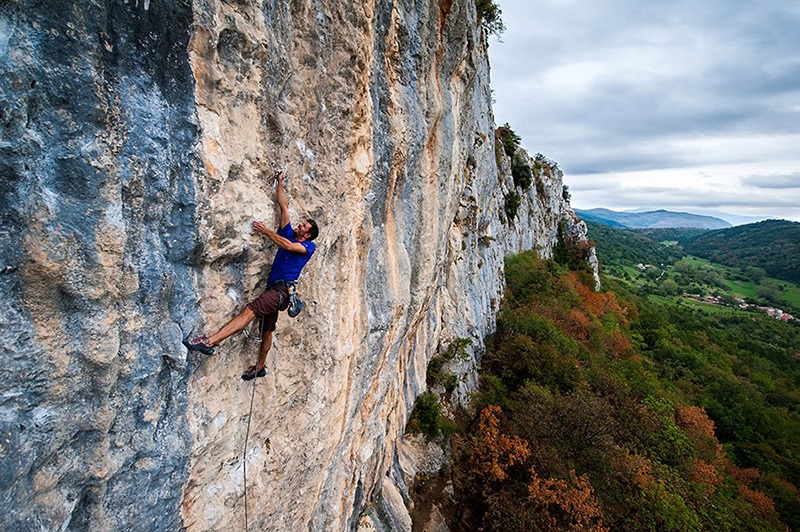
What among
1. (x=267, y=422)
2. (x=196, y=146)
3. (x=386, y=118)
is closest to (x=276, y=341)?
(x=267, y=422)

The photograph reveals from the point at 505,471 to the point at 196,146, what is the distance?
15.2 metres

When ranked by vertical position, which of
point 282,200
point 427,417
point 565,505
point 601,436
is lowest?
point 565,505

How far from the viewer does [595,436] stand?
15.2 m

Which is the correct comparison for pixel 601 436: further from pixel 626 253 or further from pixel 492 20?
pixel 626 253

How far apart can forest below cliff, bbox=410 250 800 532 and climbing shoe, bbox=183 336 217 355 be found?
35.6 ft

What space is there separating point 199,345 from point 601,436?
1653 cm

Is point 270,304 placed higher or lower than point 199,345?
higher

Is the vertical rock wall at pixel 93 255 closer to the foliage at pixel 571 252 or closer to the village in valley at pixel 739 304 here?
the foliage at pixel 571 252

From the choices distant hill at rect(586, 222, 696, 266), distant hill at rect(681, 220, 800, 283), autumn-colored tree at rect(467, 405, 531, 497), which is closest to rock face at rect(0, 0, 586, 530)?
autumn-colored tree at rect(467, 405, 531, 497)

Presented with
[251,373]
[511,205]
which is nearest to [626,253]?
[511,205]

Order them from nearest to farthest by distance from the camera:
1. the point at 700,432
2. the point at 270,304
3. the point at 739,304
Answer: the point at 270,304
the point at 700,432
the point at 739,304

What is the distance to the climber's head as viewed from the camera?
438 centimetres

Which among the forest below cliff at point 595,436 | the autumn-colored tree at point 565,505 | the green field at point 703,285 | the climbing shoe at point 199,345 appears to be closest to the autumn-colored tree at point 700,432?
the forest below cliff at point 595,436

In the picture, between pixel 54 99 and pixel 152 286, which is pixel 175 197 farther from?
pixel 54 99
